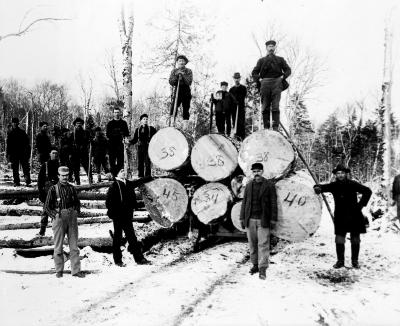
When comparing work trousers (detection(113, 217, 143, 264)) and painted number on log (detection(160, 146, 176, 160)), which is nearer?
work trousers (detection(113, 217, 143, 264))

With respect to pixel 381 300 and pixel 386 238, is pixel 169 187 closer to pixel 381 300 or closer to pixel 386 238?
pixel 381 300

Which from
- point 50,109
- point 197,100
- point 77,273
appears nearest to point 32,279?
point 77,273

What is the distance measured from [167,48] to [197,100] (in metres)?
8.43

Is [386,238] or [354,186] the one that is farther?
[386,238]

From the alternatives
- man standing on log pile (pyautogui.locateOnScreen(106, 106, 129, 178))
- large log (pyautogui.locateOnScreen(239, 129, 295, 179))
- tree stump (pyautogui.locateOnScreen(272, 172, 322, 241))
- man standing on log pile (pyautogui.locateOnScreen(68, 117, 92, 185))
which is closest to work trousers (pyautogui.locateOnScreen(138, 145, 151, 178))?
man standing on log pile (pyautogui.locateOnScreen(106, 106, 129, 178))

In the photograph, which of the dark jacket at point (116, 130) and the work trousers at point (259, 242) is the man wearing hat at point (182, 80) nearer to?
the dark jacket at point (116, 130)

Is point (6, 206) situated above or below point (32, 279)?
above

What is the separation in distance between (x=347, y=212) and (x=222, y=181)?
2341 millimetres

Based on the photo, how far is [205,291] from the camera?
18.3 feet

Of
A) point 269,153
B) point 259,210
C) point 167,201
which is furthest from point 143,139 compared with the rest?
point 259,210

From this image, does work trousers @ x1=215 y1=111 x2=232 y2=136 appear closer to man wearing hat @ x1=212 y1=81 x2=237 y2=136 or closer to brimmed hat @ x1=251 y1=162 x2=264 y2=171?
man wearing hat @ x1=212 y1=81 x2=237 y2=136

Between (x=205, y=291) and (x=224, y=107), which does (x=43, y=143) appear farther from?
(x=205, y=291)

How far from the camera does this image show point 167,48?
2134cm

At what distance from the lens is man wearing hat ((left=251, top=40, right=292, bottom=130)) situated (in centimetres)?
805
